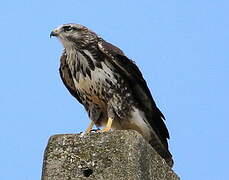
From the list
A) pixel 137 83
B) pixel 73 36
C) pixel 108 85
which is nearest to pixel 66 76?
pixel 73 36

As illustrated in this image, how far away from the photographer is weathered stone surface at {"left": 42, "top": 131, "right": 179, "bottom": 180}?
5.71 m

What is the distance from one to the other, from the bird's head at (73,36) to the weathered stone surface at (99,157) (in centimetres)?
254

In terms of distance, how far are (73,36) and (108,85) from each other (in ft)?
2.80

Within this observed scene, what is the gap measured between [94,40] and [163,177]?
2.75 meters

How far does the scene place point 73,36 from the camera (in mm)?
8398

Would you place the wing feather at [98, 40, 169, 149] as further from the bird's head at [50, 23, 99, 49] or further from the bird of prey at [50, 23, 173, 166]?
the bird's head at [50, 23, 99, 49]

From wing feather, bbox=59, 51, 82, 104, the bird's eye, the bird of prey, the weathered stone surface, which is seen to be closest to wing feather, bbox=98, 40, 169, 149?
the bird of prey

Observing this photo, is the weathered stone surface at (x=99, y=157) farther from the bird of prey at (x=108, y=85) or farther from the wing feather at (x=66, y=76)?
the wing feather at (x=66, y=76)

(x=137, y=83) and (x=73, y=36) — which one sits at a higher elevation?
(x=73, y=36)

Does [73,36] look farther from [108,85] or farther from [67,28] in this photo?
[108,85]

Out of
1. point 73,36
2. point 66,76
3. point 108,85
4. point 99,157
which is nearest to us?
point 99,157

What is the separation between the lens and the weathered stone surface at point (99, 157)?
18.7 feet

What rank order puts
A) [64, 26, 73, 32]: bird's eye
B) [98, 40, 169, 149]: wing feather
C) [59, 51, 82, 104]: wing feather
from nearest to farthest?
[98, 40, 169, 149]: wing feather → [64, 26, 73, 32]: bird's eye → [59, 51, 82, 104]: wing feather

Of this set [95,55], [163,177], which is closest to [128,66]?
[95,55]
